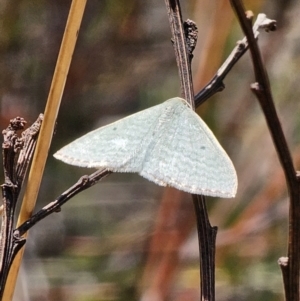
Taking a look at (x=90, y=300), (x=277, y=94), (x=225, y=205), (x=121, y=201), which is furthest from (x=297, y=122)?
(x=90, y=300)

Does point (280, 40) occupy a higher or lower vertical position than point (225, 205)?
higher

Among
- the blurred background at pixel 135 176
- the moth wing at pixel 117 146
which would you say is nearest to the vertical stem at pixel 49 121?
the moth wing at pixel 117 146

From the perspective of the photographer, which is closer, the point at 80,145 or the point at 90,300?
the point at 80,145

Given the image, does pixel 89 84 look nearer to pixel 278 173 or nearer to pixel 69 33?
pixel 278 173

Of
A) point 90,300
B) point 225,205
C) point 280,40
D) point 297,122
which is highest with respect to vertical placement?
point 280,40

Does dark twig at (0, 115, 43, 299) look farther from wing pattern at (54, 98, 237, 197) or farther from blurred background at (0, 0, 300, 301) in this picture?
blurred background at (0, 0, 300, 301)

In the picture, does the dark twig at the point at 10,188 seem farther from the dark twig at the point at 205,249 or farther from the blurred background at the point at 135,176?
the blurred background at the point at 135,176

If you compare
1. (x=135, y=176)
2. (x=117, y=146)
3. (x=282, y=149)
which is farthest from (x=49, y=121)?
(x=135, y=176)
